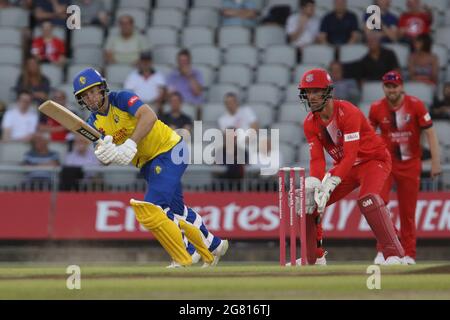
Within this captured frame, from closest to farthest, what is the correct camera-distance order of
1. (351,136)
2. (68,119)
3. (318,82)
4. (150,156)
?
1. (68,119)
2. (318,82)
3. (351,136)
4. (150,156)

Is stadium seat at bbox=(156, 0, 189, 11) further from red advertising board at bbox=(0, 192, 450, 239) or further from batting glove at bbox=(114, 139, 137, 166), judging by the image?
batting glove at bbox=(114, 139, 137, 166)

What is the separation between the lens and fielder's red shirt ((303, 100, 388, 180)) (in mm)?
11836

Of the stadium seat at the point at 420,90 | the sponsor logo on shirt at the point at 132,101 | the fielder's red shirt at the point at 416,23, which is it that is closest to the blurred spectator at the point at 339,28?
the fielder's red shirt at the point at 416,23

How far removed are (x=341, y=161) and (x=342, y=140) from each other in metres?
0.29

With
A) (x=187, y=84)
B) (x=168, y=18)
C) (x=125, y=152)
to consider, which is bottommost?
(x=125, y=152)

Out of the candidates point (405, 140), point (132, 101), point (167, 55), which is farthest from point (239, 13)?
point (132, 101)

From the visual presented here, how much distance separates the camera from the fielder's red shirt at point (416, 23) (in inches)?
752

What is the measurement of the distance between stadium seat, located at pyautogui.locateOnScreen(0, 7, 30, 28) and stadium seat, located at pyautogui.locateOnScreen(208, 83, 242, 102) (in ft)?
11.1

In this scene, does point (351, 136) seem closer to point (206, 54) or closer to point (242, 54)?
point (242, 54)

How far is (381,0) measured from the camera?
752 inches

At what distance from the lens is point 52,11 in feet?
66.0

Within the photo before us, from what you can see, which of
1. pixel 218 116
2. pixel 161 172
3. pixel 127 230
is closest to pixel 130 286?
pixel 161 172

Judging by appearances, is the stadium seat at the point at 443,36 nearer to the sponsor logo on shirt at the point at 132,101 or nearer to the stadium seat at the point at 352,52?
the stadium seat at the point at 352,52
